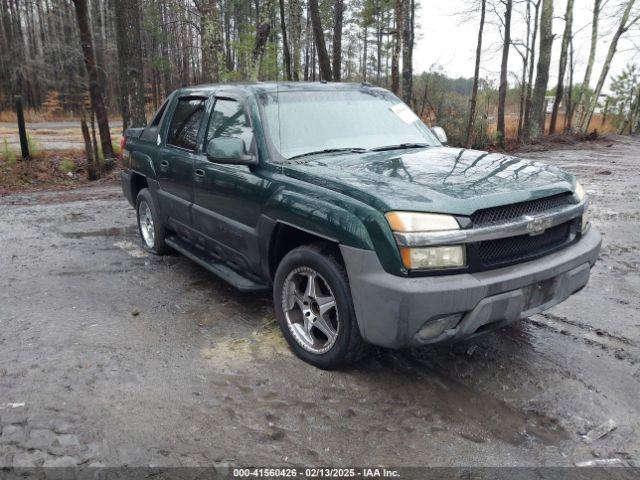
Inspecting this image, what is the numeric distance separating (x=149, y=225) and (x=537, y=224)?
4482 mm

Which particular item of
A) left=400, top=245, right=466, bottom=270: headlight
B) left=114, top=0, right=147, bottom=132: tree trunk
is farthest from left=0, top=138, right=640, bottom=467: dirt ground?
left=114, top=0, right=147, bottom=132: tree trunk

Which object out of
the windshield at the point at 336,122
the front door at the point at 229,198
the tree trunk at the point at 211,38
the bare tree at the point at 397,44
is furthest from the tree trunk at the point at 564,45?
the front door at the point at 229,198

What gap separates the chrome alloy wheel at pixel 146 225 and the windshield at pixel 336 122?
259 centimetres

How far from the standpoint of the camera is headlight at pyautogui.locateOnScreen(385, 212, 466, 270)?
2.79m

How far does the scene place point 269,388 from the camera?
3.24 metres

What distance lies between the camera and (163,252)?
5848 mm

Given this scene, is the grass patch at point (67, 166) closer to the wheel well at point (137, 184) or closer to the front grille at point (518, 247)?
the wheel well at point (137, 184)

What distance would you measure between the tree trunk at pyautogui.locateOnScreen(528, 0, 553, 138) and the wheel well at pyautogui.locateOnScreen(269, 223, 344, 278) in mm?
17798

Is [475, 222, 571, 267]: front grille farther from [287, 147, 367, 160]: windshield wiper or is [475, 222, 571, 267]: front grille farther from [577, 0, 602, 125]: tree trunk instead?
[577, 0, 602, 125]: tree trunk

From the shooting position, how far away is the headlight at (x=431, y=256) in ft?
9.17

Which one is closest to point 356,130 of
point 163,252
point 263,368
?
point 263,368

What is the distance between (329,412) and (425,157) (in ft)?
6.45

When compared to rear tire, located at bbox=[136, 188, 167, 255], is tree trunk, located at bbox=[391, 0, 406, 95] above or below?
above

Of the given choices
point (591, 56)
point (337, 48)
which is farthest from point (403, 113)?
point (591, 56)
